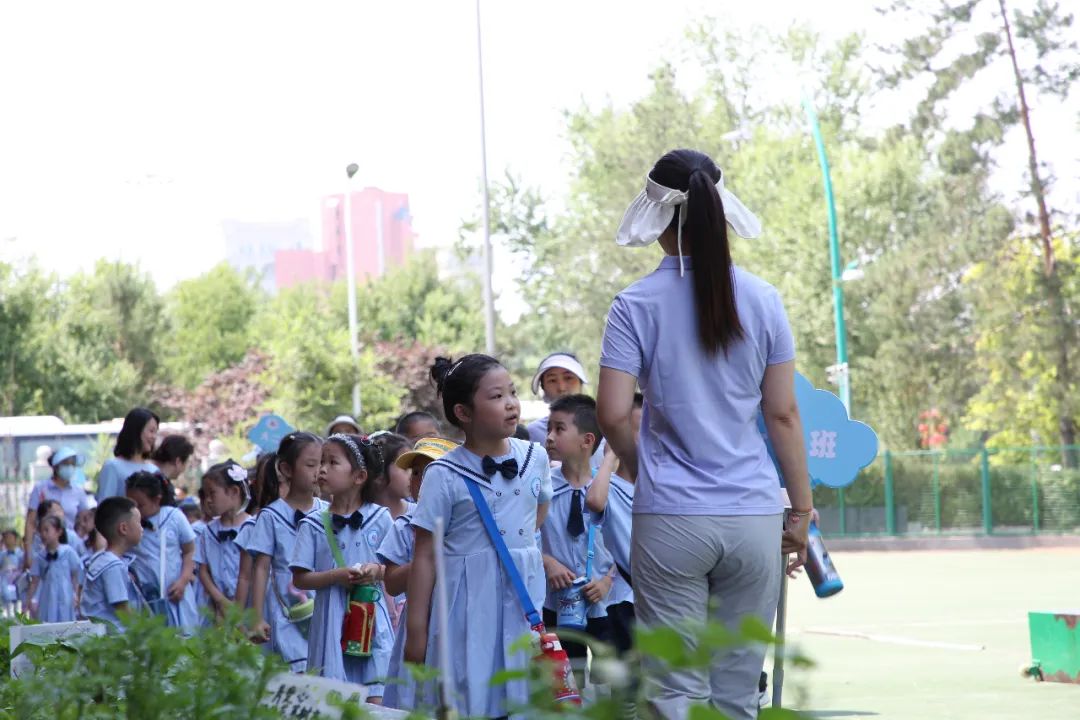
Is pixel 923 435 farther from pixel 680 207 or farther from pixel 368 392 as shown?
pixel 680 207

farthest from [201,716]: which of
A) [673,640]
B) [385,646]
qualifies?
[385,646]

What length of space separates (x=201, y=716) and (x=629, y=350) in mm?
2018

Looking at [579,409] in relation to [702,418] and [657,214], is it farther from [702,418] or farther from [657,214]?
[702,418]

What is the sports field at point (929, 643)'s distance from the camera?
8719 mm

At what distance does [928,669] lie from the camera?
1091 cm

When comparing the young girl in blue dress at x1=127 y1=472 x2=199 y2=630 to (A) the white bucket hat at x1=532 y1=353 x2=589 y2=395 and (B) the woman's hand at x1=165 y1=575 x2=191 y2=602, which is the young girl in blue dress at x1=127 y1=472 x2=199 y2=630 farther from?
(A) the white bucket hat at x1=532 y1=353 x2=589 y2=395

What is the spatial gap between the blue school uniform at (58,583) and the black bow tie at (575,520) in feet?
24.0

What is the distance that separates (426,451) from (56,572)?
7.98m

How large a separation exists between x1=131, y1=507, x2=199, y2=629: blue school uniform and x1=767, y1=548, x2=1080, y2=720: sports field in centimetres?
339

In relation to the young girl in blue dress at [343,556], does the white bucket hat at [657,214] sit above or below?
above

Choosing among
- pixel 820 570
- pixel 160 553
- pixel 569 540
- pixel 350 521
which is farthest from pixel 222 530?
pixel 820 570

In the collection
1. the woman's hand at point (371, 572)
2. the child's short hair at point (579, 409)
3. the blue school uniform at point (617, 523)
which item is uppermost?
the child's short hair at point (579, 409)

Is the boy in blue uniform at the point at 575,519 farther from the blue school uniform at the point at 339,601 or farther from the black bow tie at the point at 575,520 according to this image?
the blue school uniform at the point at 339,601

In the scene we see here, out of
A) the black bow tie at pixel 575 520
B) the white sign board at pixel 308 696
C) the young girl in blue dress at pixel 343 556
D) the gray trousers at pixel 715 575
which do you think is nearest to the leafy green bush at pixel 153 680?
the white sign board at pixel 308 696
